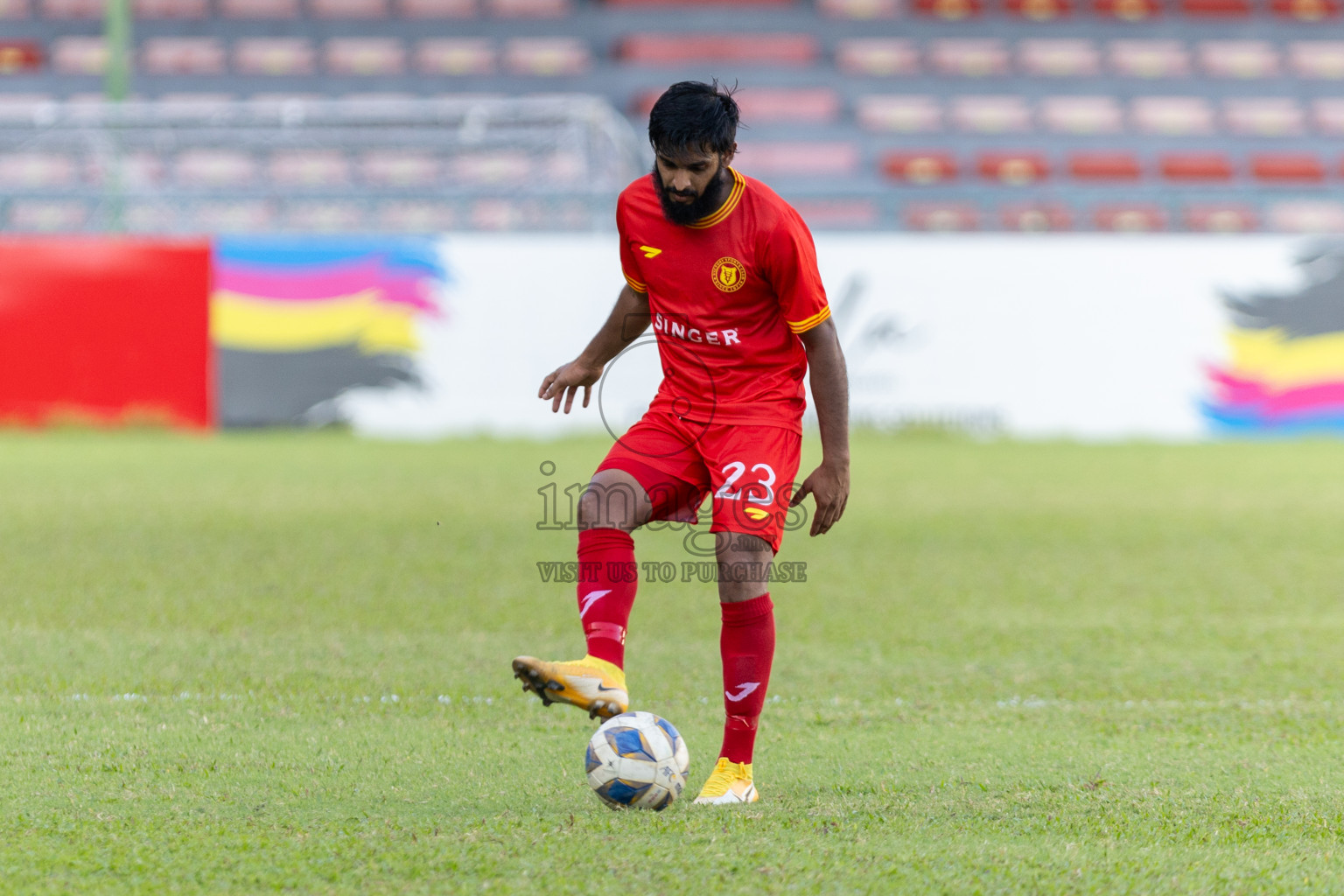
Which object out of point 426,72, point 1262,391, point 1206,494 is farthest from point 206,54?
point 1206,494

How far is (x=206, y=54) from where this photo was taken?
3666 cm

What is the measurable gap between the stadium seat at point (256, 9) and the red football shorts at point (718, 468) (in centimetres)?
3762

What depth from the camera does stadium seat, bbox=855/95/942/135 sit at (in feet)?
116

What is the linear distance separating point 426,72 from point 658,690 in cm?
3407

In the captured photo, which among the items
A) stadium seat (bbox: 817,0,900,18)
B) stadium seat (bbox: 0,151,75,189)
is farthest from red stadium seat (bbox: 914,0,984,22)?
stadium seat (bbox: 0,151,75,189)

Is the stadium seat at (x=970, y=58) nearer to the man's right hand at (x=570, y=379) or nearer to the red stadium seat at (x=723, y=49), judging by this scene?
the red stadium seat at (x=723, y=49)

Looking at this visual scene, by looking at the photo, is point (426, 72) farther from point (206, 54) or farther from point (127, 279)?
point (127, 279)

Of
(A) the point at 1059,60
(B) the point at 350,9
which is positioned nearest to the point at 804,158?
(A) the point at 1059,60

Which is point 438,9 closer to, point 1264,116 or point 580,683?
point 1264,116

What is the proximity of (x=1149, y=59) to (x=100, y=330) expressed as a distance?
102ft

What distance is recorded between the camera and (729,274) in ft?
11.0

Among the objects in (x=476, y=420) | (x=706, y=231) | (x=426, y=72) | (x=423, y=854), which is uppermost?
(x=426, y=72)

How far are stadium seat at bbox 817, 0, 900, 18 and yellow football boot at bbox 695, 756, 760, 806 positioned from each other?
120 ft

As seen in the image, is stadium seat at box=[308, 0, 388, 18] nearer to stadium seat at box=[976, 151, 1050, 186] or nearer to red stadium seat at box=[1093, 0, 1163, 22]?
stadium seat at box=[976, 151, 1050, 186]
